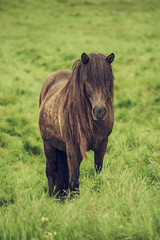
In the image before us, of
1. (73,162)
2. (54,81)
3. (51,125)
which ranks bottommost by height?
(73,162)

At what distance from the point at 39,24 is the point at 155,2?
10.7 m

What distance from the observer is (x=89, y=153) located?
166 inches

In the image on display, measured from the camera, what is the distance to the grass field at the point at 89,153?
6.75 feet

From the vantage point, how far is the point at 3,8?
19047 mm

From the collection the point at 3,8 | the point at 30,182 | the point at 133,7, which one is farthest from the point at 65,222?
the point at 133,7

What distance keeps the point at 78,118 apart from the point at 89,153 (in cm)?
160

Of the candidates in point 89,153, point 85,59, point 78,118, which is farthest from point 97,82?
point 89,153

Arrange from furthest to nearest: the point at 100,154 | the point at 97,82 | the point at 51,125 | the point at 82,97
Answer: the point at 51,125 < the point at 100,154 < the point at 82,97 < the point at 97,82

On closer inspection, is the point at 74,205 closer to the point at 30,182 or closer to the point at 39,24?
the point at 30,182

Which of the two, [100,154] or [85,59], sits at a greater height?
[85,59]

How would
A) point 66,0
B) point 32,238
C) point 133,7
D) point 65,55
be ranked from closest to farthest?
point 32,238, point 65,55, point 133,7, point 66,0

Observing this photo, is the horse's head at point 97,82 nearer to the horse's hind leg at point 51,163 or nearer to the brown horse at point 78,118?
the brown horse at point 78,118

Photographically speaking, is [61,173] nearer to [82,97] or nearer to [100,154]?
[100,154]

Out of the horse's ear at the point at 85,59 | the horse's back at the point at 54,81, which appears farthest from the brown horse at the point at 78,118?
the horse's back at the point at 54,81
